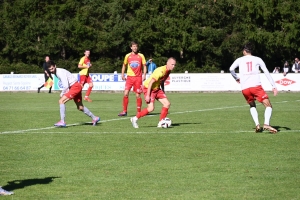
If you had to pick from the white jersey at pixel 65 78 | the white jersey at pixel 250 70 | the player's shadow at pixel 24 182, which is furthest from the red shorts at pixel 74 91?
the player's shadow at pixel 24 182

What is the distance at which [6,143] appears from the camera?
45.4ft

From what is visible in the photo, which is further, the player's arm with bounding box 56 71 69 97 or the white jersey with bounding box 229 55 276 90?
the player's arm with bounding box 56 71 69 97

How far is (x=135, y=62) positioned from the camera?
2194cm

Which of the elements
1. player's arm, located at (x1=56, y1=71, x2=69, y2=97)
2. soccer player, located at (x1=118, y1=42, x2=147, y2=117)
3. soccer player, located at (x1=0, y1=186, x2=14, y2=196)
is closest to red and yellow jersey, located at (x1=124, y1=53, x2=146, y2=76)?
soccer player, located at (x1=118, y1=42, x2=147, y2=117)

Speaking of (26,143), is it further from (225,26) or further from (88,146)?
(225,26)

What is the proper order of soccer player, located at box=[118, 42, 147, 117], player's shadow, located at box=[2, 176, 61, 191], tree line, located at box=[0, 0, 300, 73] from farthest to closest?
tree line, located at box=[0, 0, 300, 73] < soccer player, located at box=[118, 42, 147, 117] < player's shadow, located at box=[2, 176, 61, 191]

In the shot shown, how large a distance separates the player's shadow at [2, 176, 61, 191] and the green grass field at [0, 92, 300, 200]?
0.01 m

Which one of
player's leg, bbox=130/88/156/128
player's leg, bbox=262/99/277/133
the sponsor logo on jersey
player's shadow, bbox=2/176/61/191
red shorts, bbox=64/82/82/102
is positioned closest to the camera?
player's shadow, bbox=2/176/61/191

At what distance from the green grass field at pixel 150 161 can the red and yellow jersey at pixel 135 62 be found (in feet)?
11.4

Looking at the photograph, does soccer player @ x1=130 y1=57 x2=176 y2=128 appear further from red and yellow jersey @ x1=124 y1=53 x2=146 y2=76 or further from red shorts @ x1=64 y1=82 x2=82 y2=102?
red and yellow jersey @ x1=124 y1=53 x2=146 y2=76

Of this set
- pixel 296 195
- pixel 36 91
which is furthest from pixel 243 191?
pixel 36 91

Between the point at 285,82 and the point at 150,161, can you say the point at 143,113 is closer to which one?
the point at 150,161

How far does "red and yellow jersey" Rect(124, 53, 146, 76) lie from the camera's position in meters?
21.9

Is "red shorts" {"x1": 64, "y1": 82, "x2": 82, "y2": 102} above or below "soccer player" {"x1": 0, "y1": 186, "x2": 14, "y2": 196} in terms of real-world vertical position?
above
